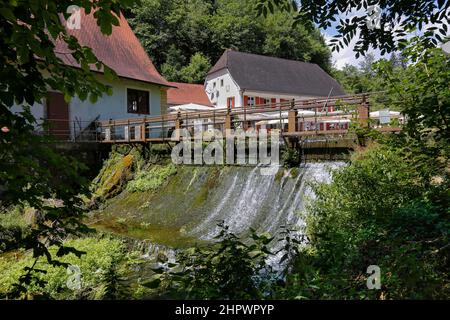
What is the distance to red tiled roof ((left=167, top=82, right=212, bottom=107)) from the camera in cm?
3275

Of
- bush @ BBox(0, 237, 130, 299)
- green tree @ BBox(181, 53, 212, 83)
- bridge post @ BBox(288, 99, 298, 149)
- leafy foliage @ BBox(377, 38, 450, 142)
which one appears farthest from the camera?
green tree @ BBox(181, 53, 212, 83)

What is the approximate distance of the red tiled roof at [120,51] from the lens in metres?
20.1

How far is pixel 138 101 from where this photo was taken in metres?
21.5

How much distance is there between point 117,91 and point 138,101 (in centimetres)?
163

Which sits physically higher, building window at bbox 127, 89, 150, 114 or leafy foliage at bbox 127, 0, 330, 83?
leafy foliage at bbox 127, 0, 330, 83

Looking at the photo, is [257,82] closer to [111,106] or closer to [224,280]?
[111,106]

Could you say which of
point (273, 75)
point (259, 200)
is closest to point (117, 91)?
point (259, 200)

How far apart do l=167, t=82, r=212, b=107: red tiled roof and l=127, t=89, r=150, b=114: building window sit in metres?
10.1

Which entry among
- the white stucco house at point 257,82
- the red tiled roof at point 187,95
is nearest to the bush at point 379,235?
the white stucco house at point 257,82

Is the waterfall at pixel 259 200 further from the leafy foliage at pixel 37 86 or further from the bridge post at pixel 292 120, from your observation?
the leafy foliage at pixel 37 86

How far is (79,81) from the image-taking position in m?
2.58

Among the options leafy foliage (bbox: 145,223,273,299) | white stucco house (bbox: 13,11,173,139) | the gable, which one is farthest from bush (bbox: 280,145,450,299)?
the gable

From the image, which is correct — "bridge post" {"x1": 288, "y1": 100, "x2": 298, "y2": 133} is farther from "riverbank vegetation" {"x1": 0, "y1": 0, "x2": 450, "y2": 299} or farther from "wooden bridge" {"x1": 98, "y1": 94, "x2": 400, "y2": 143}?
"riverbank vegetation" {"x1": 0, "y1": 0, "x2": 450, "y2": 299}

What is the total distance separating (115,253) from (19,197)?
21.5 feet
